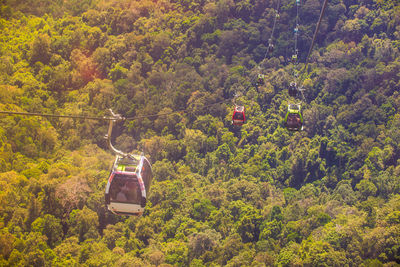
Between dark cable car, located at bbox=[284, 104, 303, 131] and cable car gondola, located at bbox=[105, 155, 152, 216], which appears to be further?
dark cable car, located at bbox=[284, 104, 303, 131]

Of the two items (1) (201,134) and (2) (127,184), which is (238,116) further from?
(1) (201,134)

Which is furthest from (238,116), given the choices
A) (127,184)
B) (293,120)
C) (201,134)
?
(201,134)

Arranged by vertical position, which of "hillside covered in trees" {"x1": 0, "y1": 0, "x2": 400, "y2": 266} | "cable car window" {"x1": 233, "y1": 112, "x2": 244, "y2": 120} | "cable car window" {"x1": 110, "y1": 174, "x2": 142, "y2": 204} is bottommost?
"hillside covered in trees" {"x1": 0, "y1": 0, "x2": 400, "y2": 266}

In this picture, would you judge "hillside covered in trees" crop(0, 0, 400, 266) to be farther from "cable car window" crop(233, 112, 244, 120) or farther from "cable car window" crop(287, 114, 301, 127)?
"cable car window" crop(287, 114, 301, 127)

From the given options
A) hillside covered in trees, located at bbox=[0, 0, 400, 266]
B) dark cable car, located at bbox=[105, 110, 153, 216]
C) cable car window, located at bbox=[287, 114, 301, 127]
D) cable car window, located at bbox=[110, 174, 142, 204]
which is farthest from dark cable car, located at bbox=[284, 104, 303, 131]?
hillside covered in trees, located at bbox=[0, 0, 400, 266]

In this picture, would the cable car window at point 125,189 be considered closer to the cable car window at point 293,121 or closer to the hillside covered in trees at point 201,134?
the cable car window at point 293,121

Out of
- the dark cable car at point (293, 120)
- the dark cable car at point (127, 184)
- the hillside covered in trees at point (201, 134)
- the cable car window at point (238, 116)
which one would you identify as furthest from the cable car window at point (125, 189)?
the hillside covered in trees at point (201, 134)

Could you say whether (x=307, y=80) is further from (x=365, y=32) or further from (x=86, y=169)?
(x=86, y=169)
